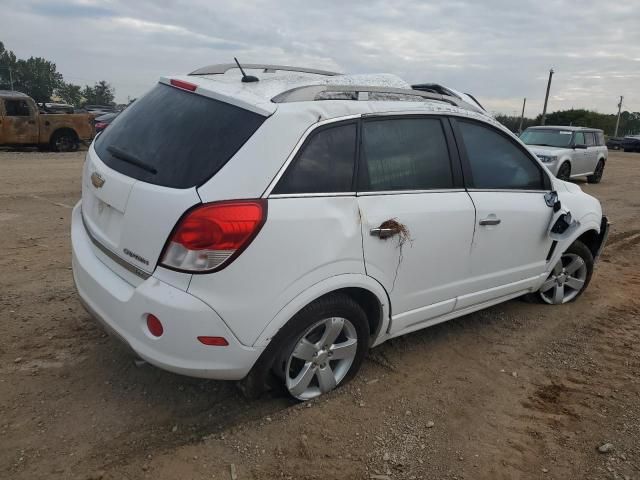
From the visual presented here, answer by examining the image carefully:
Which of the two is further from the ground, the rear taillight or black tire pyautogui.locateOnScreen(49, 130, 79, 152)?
the rear taillight

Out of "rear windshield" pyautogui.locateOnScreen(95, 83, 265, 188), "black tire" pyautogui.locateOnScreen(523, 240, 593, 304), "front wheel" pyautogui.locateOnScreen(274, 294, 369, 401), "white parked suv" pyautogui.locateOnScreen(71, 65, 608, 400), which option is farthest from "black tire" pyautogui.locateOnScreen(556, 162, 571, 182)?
"rear windshield" pyautogui.locateOnScreen(95, 83, 265, 188)

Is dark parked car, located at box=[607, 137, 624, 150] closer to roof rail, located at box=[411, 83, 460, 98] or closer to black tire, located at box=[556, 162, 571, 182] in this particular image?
black tire, located at box=[556, 162, 571, 182]

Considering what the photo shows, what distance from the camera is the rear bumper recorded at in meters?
2.48

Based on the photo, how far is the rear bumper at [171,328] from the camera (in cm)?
248

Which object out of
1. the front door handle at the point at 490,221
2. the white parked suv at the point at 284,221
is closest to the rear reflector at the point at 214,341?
the white parked suv at the point at 284,221

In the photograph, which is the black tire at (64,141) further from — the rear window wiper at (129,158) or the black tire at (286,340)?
the black tire at (286,340)

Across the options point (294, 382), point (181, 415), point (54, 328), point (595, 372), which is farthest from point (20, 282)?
point (595, 372)

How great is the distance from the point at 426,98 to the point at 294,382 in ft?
6.53

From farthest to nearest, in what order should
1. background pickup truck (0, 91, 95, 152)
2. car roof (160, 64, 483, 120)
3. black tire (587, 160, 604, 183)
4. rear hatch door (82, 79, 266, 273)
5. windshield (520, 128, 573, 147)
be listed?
black tire (587, 160, 604, 183) < background pickup truck (0, 91, 95, 152) < windshield (520, 128, 573, 147) < car roof (160, 64, 483, 120) < rear hatch door (82, 79, 266, 273)

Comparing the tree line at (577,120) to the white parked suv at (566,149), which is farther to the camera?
the tree line at (577,120)

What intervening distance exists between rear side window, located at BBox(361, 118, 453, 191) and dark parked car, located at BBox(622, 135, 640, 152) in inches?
1628

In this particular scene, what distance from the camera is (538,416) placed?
3160 millimetres

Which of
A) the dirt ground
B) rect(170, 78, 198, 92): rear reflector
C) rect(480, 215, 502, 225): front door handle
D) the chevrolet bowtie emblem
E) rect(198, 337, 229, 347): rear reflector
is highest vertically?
rect(170, 78, 198, 92): rear reflector

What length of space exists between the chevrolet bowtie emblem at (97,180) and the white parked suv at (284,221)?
0.03 m
